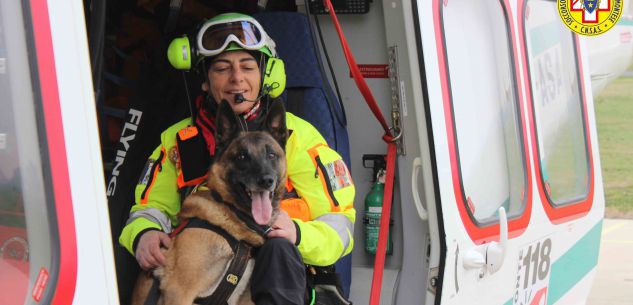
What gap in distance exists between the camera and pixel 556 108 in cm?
427

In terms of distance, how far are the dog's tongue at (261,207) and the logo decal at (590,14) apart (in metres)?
2.34

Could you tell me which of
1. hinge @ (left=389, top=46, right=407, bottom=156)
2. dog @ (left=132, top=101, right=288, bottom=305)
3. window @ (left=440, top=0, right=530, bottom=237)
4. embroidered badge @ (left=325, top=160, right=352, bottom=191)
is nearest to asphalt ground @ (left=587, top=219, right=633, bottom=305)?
window @ (left=440, top=0, right=530, bottom=237)

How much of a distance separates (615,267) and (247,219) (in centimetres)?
746

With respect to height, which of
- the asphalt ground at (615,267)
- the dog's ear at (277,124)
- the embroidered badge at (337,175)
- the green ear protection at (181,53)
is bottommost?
the asphalt ground at (615,267)

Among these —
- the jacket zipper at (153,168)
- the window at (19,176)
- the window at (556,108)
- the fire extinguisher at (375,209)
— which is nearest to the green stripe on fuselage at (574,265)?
the window at (556,108)

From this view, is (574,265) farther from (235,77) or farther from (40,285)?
(40,285)

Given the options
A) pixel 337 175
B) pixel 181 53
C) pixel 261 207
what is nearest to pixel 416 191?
pixel 337 175

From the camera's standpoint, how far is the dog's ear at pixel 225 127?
9.59 ft

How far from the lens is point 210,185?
2930 millimetres

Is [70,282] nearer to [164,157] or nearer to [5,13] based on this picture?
[5,13]

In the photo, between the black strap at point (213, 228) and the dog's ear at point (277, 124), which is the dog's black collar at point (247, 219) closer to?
the black strap at point (213, 228)

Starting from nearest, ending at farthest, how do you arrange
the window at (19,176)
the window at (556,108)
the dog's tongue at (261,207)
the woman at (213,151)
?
the window at (19,176) → the dog's tongue at (261,207) → the woman at (213,151) → the window at (556,108)

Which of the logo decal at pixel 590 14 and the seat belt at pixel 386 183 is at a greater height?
the logo decal at pixel 590 14

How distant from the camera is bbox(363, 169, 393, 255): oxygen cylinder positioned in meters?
3.81
